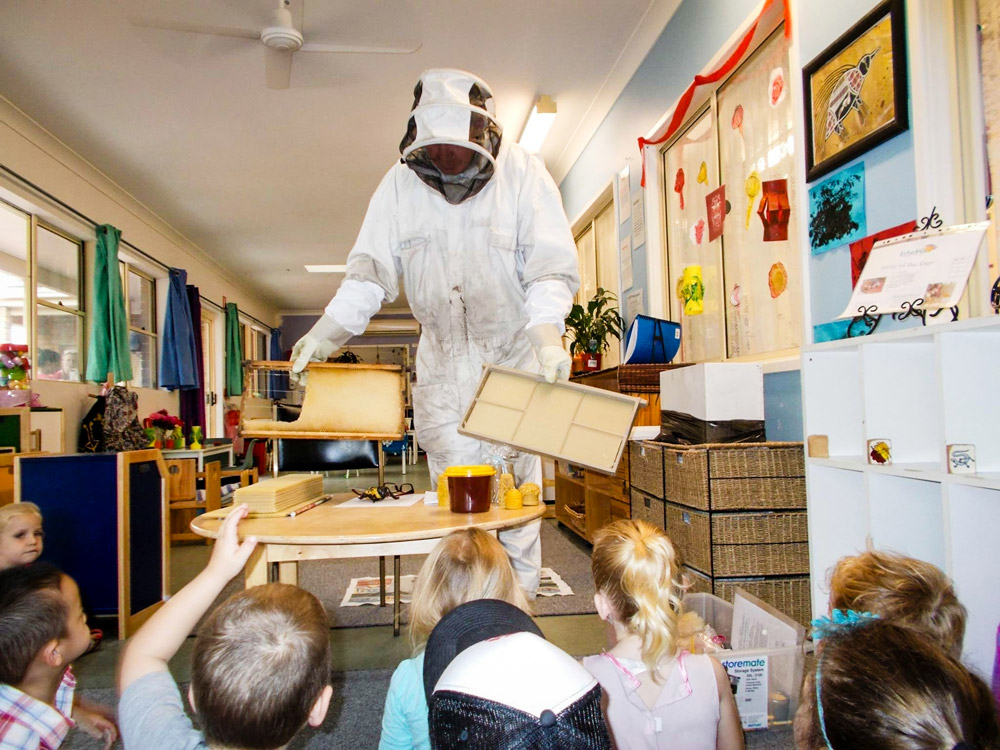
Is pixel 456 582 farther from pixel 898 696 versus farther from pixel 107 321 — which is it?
pixel 107 321

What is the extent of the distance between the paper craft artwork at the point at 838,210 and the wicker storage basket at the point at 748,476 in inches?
27.9

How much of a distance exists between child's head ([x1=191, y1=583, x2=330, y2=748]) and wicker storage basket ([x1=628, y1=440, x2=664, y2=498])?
192 centimetres

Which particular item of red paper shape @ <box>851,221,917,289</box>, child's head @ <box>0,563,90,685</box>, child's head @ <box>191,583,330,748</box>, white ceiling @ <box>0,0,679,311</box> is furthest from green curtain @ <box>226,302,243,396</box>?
child's head @ <box>191,583,330,748</box>

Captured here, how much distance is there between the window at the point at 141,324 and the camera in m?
7.08

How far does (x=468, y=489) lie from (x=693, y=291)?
2300 mm

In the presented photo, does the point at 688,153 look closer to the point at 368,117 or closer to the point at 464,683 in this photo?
the point at 368,117

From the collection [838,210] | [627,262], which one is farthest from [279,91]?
[838,210]

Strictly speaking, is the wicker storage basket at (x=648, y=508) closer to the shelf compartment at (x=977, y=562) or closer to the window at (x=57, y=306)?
the shelf compartment at (x=977, y=562)

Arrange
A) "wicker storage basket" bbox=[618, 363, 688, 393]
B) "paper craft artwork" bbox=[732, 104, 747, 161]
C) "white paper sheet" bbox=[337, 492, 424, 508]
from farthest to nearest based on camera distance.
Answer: "wicker storage basket" bbox=[618, 363, 688, 393] → "paper craft artwork" bbox=[732, 104, 747, 161] → "white paper sheet" bbox=[337, 492, 424, 508]

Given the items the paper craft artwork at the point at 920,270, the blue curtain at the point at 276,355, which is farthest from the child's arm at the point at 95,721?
the blue curtain at the point at 276,355

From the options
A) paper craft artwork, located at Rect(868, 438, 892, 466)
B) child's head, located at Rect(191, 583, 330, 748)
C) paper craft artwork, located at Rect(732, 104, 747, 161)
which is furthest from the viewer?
paper craft artwork, located at Rect(732, 104, 747, 161)

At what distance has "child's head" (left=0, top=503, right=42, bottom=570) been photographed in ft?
7.11

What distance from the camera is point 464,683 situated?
693 millimetres

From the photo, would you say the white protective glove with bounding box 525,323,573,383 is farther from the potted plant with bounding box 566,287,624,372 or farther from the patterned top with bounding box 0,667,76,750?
the potted plant with bounding box 566,287,624,372
